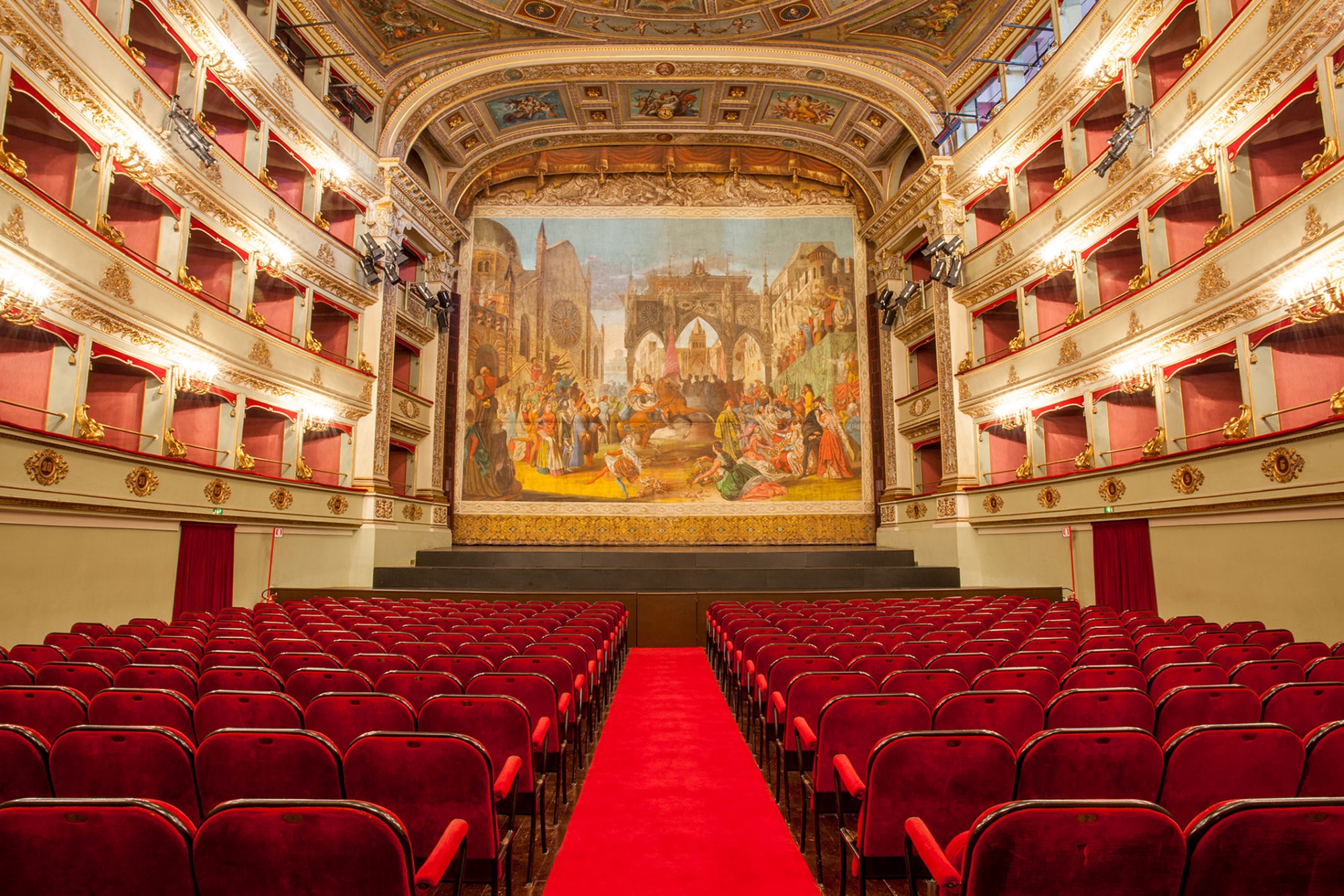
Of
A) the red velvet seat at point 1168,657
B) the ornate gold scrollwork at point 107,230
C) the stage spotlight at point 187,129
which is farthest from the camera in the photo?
the stage spotlight at point 187,129

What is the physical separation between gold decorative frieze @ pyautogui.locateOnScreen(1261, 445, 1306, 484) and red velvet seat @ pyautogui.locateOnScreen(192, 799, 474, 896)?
34.1 ft

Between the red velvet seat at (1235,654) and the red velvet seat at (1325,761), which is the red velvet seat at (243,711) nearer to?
the red velvet seat at (1325,761)

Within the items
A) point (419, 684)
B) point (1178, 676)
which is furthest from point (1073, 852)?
point (419, 684)

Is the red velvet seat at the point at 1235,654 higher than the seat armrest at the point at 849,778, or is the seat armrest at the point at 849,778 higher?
the red velvet seat at the point at 1235,654

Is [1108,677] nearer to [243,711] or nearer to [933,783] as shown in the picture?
[933,783]

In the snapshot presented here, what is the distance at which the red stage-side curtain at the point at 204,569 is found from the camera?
11750 millimetres

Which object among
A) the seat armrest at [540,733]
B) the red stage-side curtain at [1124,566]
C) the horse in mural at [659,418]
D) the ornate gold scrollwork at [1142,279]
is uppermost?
the ornate gold scrollwork at [1142,279]

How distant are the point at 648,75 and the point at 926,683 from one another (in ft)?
62.0

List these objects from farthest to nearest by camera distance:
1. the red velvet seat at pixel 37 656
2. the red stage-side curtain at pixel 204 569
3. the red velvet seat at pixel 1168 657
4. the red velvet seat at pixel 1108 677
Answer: the red stage-side curtain at pixel 204 569 → the red velvet seat at pixel 37 656 → the red velvet seat at pixel 1168 657 → the red velvet seat at pixel 1108 677

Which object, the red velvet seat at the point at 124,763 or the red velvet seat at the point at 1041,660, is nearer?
the red velvet seat at the point at 124,763

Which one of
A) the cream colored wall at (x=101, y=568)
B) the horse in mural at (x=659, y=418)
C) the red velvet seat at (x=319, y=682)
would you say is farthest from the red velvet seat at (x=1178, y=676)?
the horse in mural at (x=659, y=418)

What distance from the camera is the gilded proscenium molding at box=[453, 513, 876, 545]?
20.2m

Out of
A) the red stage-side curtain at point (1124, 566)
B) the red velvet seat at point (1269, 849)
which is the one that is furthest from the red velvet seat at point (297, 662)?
the red stage-side curtain at point (1124, 566)

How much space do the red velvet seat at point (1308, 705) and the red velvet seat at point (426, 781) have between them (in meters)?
3.56
